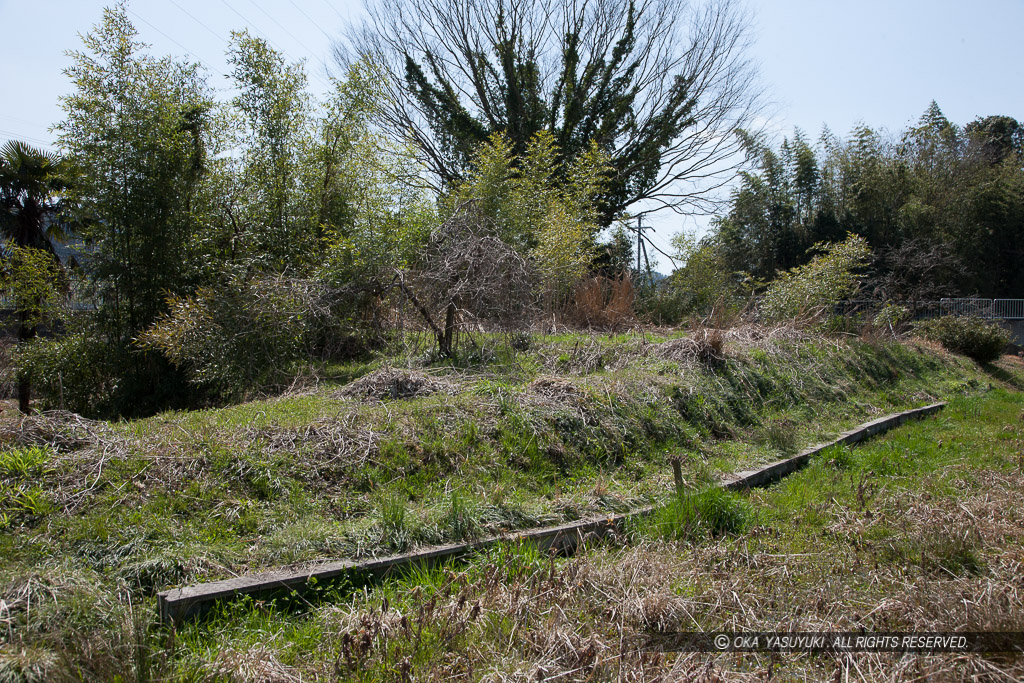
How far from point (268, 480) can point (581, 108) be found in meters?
21.3

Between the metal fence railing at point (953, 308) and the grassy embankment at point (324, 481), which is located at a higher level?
the metal fence railing at point (953, 308)

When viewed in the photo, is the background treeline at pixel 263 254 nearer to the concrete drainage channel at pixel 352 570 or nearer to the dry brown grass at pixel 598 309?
the dry brown grass at pixel 598 309

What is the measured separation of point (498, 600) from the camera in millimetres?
2906

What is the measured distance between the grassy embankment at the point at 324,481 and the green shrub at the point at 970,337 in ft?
31.1

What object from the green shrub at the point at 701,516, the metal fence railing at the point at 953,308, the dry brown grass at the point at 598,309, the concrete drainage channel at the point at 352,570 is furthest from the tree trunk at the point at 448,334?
the metal fence railing at the point at 953,308

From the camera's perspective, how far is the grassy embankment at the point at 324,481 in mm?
2738

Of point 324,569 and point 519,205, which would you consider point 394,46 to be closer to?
point 519,205

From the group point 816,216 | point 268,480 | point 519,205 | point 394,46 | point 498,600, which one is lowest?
point 498,600

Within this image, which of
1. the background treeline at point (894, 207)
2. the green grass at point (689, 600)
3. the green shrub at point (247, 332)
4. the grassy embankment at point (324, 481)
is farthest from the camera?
the background treeline at point (894, 207)

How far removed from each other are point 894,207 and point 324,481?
30138 millimetres

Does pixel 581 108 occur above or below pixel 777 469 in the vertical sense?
above

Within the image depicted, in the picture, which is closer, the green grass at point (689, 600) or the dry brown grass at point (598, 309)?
the green grass at point (689, 600)

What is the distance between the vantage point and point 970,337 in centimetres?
1463

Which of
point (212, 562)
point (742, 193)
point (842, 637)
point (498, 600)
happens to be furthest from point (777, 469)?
point (742, 193)
